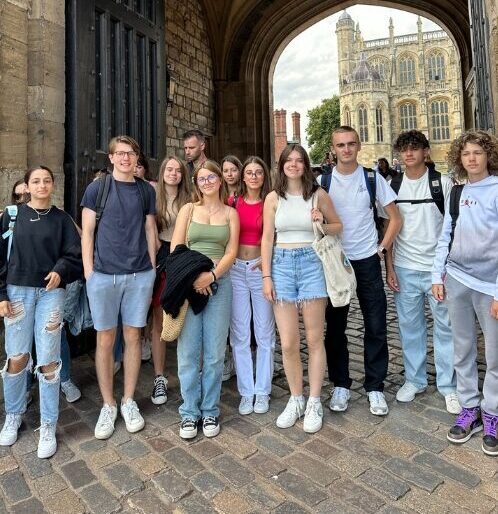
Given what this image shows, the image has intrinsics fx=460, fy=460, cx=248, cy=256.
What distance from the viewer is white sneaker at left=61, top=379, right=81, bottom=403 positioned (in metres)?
3.56

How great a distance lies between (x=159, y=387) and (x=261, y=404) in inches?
32.4

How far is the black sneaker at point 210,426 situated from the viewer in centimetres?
296

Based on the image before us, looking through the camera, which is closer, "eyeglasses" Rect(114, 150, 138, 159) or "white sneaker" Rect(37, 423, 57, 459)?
"white sneaker" Rect(37, 423, 57, 459)

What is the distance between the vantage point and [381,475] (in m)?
2.49

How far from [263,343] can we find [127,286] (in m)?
1.04

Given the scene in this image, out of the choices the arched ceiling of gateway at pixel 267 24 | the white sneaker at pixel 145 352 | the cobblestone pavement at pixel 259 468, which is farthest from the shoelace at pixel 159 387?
the arched ceiling of gateway at pixel 267 24

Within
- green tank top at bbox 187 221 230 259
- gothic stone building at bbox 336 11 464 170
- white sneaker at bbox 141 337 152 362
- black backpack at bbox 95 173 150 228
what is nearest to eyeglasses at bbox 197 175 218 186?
green tank top at bbox 187 221 230 259

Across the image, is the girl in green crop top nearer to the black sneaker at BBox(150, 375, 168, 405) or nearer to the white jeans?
the white jeans

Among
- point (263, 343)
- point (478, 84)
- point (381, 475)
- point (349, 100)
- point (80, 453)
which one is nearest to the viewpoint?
point (381, 475)

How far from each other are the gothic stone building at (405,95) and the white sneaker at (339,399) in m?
66.0

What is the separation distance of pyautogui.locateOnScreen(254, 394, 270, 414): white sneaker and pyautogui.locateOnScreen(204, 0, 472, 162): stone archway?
808cm

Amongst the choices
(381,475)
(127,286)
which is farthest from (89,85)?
(381,475)

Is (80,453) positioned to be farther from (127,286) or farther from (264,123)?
(264,123)

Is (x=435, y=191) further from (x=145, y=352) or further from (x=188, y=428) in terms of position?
(x=145, y=352)
